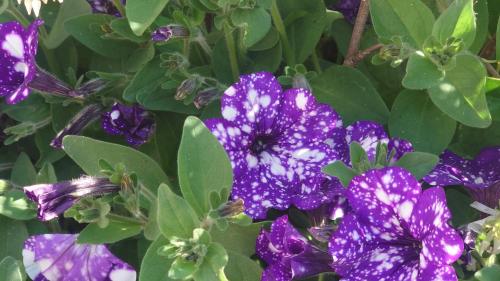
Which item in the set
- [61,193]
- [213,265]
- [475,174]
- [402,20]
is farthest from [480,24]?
[61,193]

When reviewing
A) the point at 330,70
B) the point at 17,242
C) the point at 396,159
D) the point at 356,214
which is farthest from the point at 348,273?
the point at 17,242

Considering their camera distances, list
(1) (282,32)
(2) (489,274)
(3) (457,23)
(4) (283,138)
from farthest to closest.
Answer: (1) (282,32) → (4) (283,138) → (3) (457,23) → (2) (489,274)

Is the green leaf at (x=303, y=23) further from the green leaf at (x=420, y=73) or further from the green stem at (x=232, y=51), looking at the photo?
the green leaf at (x=420, y=73)

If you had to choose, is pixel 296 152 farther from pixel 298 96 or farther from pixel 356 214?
pixel 356 214

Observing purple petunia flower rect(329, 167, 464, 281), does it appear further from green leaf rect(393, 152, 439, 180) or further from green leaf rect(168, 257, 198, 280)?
green leaf rect(168, 257, 198, 280)

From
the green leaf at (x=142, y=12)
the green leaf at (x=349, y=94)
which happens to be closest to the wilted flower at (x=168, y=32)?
the green leaf at (x=142, y=12)

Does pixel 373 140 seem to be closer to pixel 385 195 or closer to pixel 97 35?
pixel 385 195

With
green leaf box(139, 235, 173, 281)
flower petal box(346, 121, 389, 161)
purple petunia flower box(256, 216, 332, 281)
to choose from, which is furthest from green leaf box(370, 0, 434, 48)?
green leaf box(139, 235, 173, 281)
